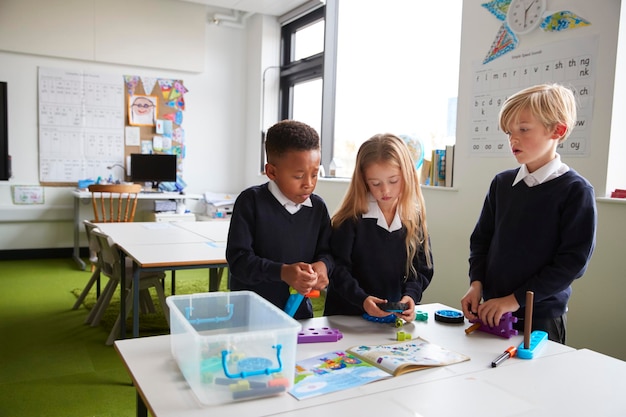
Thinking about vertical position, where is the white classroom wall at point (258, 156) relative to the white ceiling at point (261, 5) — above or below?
below

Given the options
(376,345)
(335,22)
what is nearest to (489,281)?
(376,345)

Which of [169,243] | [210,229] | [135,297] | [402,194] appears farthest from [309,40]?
[402,194]

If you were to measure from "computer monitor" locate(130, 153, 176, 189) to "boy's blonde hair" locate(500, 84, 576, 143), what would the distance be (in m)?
4.75

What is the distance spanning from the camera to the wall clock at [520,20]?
249cm

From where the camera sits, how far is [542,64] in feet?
8.55

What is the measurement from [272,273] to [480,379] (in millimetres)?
568

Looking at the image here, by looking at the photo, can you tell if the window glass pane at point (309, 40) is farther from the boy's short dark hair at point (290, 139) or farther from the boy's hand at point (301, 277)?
the boy's hand at point (301, 277)

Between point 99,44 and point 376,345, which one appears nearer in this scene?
point 376,345

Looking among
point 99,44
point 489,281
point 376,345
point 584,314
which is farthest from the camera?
point 99,44

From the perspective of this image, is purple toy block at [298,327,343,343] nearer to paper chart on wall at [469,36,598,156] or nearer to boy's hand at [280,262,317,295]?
boy's hand at [280,262,317,295]

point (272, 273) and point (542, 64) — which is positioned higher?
point (542, 64)

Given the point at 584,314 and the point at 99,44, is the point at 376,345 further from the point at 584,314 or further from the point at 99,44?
the point at 99,44

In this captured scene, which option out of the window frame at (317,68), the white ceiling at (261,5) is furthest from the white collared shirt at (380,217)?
the white ceiling at (261,5)

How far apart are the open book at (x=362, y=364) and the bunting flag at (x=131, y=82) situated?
520cm
